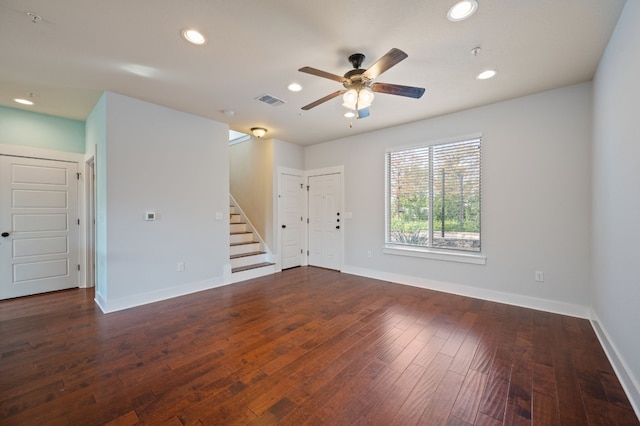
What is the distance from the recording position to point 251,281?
4785 millimetres

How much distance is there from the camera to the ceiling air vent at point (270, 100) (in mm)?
3443

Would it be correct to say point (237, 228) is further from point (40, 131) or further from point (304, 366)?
point (304, 366)

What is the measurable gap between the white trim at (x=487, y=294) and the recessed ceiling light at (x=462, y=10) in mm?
3396

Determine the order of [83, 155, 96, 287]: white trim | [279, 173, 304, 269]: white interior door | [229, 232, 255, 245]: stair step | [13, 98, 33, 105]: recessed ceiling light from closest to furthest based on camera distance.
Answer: [13, 98, 33, 105]: recessed ceiling light → [83, 155, 96, 287]: white trim → [229, 232, 255, 245]: stair step → [279, 173, 304, 269]: white interior door

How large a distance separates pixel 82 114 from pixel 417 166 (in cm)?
546

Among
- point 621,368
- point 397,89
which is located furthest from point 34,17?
point 621,368

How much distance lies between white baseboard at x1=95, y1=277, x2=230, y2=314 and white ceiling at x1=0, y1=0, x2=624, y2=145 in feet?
8.90

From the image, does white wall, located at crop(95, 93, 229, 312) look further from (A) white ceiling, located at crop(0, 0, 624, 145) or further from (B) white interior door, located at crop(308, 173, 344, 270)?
(B) white interior door, located at crop(308, 173, 344, 270)

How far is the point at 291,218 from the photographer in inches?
231

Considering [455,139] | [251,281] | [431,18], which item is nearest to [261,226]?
[251,281]

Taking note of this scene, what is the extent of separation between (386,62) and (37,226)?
544cm

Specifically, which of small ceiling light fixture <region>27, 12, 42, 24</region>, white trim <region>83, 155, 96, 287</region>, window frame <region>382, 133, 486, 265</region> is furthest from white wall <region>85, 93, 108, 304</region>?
window frame <region>382, 133, 486, 265</region>

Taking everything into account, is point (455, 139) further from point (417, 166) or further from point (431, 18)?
point (431, 18)

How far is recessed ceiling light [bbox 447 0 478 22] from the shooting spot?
1887 millimetres
